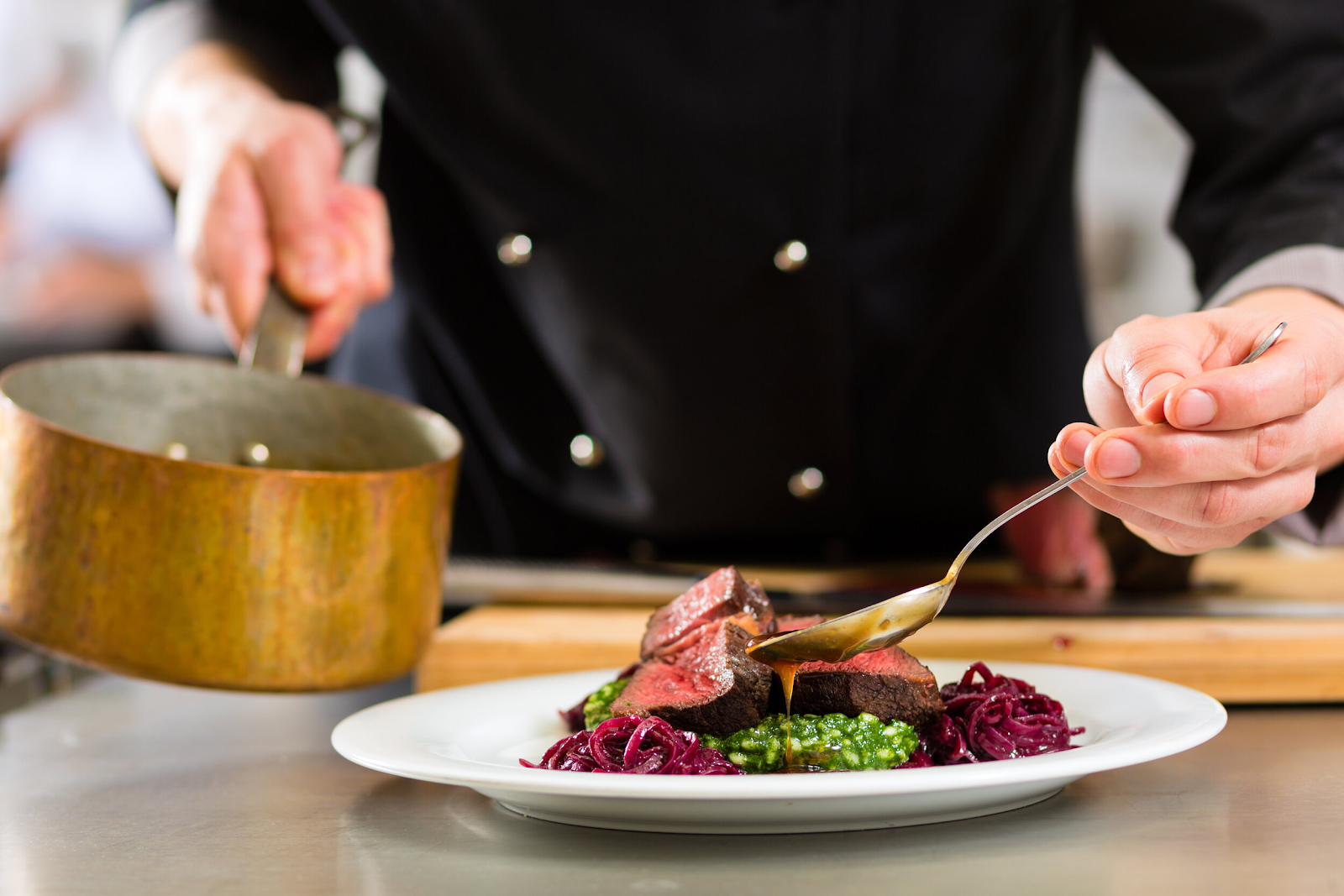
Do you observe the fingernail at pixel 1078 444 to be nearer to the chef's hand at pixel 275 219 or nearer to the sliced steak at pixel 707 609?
the sliced steak at pixel 707 609

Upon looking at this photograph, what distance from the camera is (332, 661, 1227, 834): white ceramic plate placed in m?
0.78

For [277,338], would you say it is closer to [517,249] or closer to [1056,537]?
[517,249]

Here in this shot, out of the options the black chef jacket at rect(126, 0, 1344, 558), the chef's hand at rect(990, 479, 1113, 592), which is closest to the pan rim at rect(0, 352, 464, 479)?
the black chef jacket at rect(126, 0, 1344, 558)

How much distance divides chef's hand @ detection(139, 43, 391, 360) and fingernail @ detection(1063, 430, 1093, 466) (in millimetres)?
1079

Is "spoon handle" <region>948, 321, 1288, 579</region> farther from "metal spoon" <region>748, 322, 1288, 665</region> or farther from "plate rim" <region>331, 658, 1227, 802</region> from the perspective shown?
"plate rim" <region>331, 658, 1227, 802</region>

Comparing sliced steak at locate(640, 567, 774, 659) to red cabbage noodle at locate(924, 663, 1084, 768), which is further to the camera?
sliced steak at locate(640, 567, 774, 659)

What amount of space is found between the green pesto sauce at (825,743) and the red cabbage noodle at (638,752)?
0.02m

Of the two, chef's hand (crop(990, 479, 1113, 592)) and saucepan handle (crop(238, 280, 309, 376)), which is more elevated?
saucepan handle (crop(238, 280, 309, 376))

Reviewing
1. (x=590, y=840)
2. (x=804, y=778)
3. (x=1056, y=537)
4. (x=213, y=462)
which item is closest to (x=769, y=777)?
(x=804, y=778)

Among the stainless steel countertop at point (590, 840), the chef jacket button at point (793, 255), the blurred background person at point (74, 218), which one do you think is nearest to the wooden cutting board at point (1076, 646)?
the stainless steel countertop at point (590, 840)

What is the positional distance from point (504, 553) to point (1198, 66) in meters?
1.52

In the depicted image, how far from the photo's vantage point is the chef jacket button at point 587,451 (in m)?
2.09

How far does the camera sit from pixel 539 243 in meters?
1.94

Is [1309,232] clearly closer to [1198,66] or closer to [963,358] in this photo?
[1198,66]
